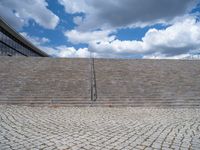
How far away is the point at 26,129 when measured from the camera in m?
6.69

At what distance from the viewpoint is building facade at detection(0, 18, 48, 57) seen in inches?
1284

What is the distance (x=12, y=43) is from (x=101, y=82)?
2617 centimetres

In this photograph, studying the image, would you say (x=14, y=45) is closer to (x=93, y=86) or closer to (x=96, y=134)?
(x=93, y=86)

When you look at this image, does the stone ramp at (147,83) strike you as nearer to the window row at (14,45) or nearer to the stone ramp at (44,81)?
the stone ramp at (44,81)

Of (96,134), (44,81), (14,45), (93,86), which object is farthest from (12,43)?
(96,134)

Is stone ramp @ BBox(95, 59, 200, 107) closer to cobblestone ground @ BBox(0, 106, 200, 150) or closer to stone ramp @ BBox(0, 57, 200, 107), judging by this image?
stone ramp @ BBox(0, 57, 200, 107)

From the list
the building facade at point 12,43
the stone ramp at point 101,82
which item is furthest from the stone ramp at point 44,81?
the building facade at point 12,43

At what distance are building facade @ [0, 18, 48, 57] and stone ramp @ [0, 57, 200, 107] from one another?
41.3 feet

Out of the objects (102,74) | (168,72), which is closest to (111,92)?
(102,74)

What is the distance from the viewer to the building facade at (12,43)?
32625 mm

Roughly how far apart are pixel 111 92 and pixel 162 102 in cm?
318

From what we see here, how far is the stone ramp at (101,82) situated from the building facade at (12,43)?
12602mm

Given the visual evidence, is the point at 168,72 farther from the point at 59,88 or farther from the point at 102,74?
the point at 59,88

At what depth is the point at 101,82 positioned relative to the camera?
52.5 ft
